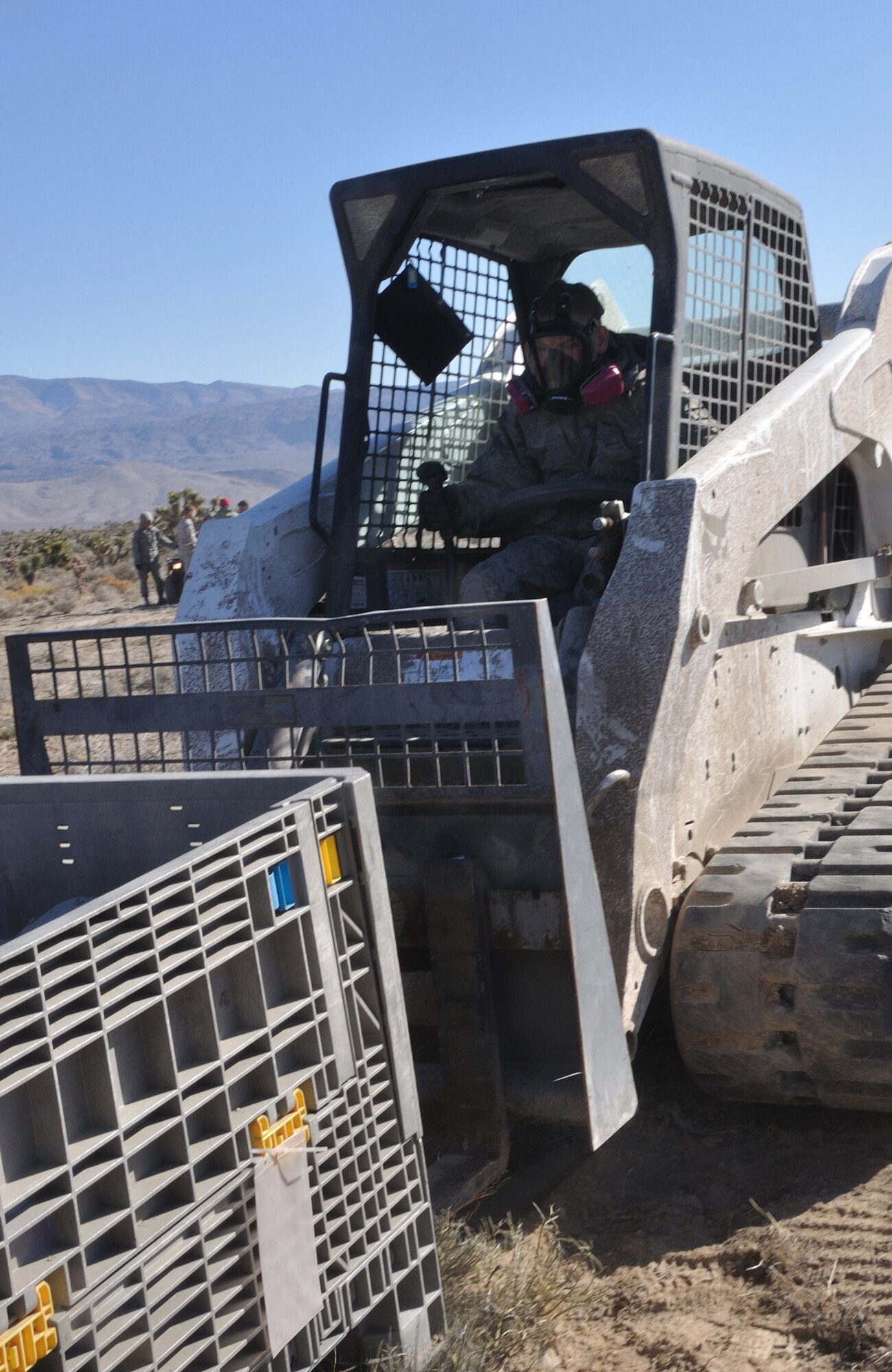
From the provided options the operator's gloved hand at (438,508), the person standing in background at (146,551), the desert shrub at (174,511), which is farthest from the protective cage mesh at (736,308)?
the desert shrub at (174,511)

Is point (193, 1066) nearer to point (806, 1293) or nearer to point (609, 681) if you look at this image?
point (806, 1293)

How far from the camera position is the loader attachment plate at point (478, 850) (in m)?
3.52

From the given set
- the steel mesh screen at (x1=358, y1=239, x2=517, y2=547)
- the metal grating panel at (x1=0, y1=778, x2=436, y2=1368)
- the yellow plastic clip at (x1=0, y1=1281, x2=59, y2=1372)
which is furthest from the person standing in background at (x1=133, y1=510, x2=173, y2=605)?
the yellow plastic clip at (x1=0, y1=1281, x2=59, y2=1372)

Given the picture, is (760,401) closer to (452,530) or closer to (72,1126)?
(452,530)

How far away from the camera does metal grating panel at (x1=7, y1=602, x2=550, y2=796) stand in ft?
11.6

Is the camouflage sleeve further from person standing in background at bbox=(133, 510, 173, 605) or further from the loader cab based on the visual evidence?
person standing in background at bbox=(133, 510, 173, 605)

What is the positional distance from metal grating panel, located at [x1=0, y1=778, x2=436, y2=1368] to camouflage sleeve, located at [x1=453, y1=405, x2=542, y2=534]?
9.24 feet

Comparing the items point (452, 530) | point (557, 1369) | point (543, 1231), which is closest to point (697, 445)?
point (452, 530)

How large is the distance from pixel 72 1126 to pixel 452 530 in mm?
3803

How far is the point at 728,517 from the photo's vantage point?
434 centimetres

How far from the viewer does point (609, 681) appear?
400 cm

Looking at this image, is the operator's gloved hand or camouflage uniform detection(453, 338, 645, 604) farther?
the operator's gloved hand

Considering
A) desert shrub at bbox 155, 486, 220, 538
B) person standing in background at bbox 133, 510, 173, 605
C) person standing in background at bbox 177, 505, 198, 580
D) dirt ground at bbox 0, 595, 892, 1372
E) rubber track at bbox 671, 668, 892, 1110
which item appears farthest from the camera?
desert shrub at bbox 155, 486, 220, 538

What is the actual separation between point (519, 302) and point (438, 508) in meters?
1.40
